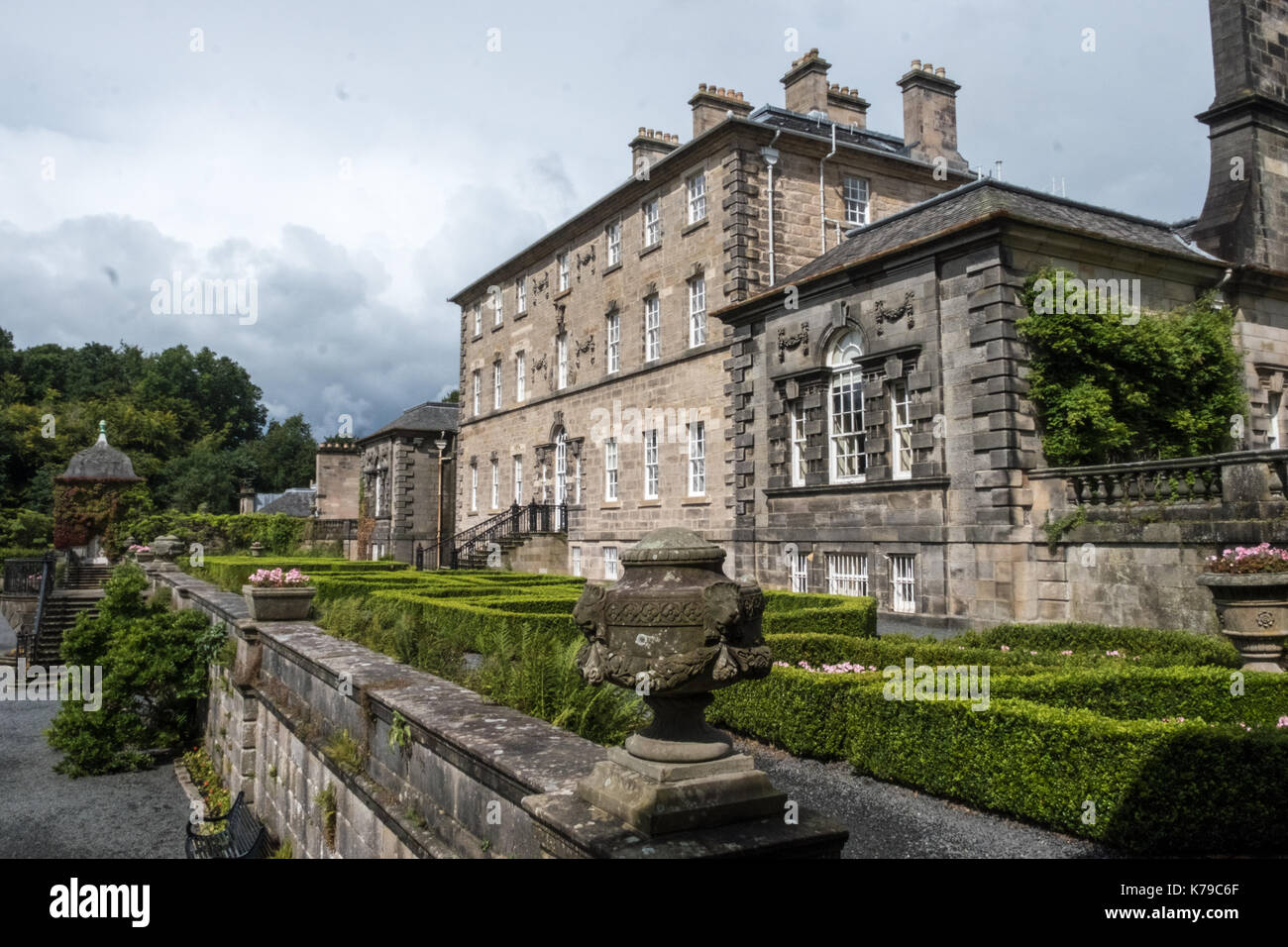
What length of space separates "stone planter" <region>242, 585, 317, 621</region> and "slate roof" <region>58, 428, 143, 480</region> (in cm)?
3444

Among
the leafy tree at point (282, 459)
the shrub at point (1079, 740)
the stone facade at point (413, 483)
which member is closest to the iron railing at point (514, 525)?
the stone facade at point (413, 483)

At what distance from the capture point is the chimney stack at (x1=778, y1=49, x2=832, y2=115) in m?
26.1

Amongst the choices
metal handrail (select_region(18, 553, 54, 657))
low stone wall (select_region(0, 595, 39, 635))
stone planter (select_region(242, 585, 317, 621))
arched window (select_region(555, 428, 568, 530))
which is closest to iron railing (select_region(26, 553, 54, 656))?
metal handrail (select_region(18, 553, 54, 657))

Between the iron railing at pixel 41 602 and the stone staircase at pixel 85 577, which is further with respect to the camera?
the stone staircase at pixel 85 577

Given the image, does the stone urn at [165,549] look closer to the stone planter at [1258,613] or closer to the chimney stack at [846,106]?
the chimney stack at [846,106]

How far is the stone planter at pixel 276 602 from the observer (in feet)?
38.0

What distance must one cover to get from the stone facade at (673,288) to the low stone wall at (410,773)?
1316cm

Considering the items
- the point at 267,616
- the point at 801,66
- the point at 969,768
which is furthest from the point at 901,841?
the point at 801,66

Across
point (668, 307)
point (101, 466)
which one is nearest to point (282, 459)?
point (101, 466)

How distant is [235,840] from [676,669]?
7.76 meters

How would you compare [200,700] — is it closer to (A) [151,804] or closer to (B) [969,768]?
(A) [151,804]

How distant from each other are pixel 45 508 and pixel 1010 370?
5868 centimetres

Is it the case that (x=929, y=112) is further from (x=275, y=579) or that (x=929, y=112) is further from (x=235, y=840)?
(x=235, y=840)

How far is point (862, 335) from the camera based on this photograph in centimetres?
1784
